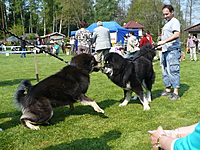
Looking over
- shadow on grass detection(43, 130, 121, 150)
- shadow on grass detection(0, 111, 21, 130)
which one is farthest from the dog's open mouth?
shadow on grass detection(0, 111, 21, 130)

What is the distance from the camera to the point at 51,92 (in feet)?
12.6

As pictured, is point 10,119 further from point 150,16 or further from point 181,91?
point 150,16

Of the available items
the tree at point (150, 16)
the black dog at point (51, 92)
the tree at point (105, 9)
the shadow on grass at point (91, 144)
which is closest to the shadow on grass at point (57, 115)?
the black dog at point (51, 92)

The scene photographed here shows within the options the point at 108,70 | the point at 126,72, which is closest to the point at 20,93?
the point at 108,70

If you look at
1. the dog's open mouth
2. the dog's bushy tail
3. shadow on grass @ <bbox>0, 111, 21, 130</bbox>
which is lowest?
shadow on grass @ <bbox>0, 111, 21, 130</bbox>

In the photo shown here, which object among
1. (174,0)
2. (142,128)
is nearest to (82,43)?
(142,128)

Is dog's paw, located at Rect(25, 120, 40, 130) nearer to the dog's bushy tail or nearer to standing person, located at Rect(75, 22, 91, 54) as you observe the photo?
the dog's bushy tail

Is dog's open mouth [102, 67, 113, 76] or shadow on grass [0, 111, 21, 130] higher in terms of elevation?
dog's open mouth [102, 67, 113, 76]

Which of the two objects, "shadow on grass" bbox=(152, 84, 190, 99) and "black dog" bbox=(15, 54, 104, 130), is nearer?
"black dog" bbox=(15, 54, 104, 130)

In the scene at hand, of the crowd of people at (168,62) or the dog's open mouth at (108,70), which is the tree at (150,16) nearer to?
the crowd of people at (168,62)

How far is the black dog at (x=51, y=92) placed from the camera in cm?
368

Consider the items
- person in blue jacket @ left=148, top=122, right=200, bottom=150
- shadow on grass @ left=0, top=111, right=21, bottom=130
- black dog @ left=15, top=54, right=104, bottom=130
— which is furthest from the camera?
shadow on grass @ left=0, top=111, right=21, bottom=130

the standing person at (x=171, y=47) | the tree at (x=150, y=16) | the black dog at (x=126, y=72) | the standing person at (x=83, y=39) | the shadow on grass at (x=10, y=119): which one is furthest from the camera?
the tree at (x=150, y=16)

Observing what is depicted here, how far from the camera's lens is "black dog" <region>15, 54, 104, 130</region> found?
368cm
